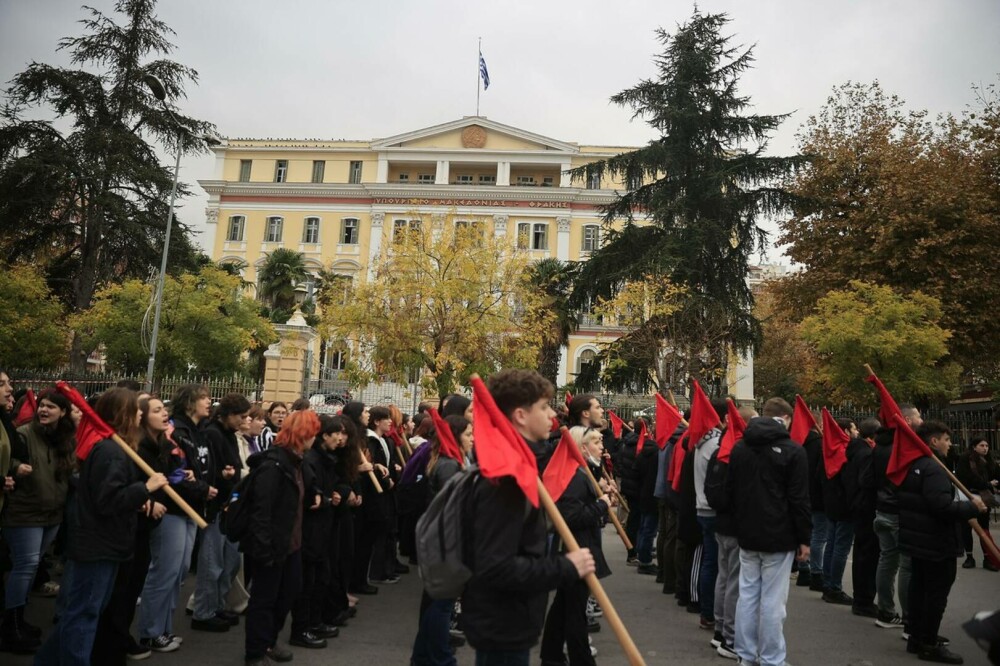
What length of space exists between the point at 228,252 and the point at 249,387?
3314 centimetres

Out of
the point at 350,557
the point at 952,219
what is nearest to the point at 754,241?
the point at 952,219

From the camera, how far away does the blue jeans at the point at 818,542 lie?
27.0ft

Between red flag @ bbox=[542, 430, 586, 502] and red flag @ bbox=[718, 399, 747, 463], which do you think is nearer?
red flag @ bbox=[542, 430, 586, 502]

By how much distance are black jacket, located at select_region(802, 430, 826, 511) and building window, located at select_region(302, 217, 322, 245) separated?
150 feet

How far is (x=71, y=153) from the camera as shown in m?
28.0

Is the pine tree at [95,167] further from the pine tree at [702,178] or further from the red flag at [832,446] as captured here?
the red flag at [832,446]

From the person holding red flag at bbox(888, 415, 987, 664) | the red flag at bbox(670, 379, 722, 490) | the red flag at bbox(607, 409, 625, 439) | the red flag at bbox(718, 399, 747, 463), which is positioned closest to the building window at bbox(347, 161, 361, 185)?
the red flag at bbox(607, 409, 625, 439)

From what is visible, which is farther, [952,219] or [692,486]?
[952,219]

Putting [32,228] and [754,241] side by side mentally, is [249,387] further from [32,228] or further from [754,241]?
[754,241]

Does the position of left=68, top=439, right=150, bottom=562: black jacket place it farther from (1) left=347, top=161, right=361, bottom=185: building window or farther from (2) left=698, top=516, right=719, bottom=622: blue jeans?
(1) left=347, top=161, right=361, bottom=185: building window

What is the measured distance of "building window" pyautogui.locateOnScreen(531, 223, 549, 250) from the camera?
48.4 m

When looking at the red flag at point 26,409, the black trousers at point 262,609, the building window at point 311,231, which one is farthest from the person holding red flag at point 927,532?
the building window at point 311,231

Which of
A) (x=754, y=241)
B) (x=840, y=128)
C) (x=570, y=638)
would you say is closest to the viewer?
(x=570, y=638)

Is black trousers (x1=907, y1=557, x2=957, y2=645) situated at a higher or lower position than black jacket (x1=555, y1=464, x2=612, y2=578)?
lower
